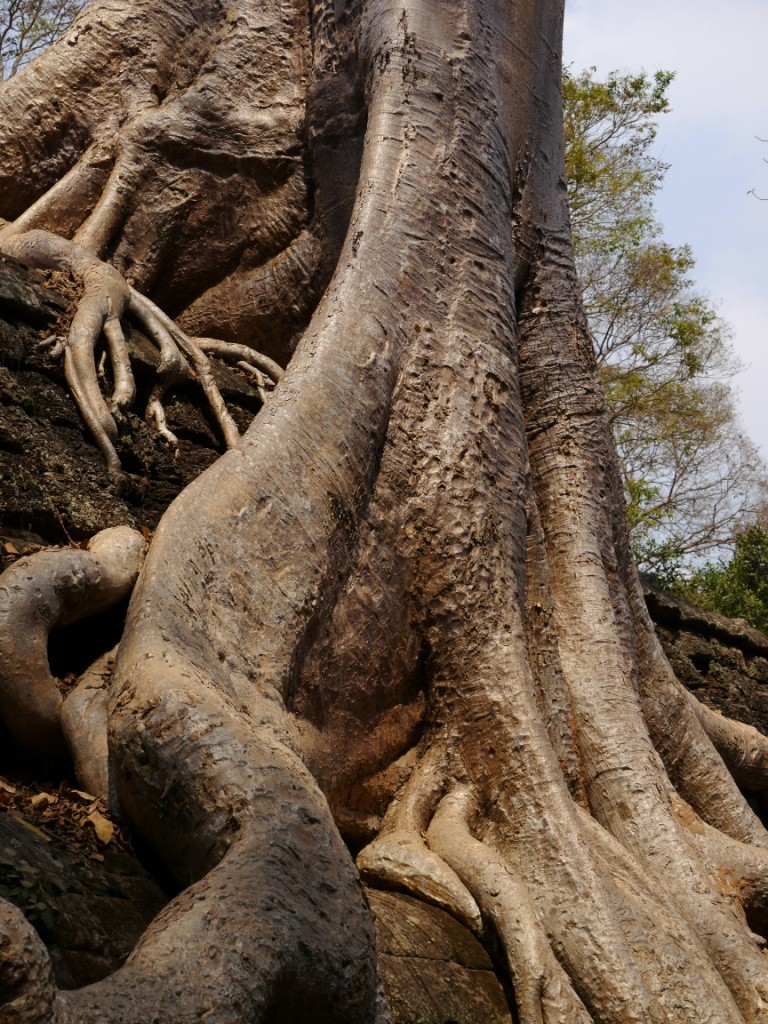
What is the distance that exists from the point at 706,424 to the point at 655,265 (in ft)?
8.24

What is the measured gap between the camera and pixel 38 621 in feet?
9.46

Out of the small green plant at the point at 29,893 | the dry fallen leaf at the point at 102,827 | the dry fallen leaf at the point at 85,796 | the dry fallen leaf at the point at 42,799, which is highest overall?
the dry fallen leaf at the point at 85,796

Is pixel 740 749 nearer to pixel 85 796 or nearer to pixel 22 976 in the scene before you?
pixel 85 796

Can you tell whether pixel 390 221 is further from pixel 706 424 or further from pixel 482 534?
pixel 706 424

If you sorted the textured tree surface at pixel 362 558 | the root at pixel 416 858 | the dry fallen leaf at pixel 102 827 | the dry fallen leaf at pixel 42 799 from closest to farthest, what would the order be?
the textured tree surface at pixel 362 558
the dry fallen leaf at pixel 102 827
the dry fallen leaf at pixel 42 799
the root at pixel 416 858

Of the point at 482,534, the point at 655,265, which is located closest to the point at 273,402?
the point at 482,534

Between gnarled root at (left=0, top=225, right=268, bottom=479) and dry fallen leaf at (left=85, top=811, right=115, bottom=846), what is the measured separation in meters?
1.52

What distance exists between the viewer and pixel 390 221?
410 centimetres

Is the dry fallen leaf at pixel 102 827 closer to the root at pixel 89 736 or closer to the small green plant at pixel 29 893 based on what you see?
the root at pixel 89 736

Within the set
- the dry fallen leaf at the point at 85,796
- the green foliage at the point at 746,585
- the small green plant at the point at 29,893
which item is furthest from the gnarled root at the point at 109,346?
the green foliage at the point at 746,585

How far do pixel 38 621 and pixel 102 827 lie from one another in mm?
549

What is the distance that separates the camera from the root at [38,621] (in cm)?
282

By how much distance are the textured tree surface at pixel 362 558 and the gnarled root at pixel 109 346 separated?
0.02 meters

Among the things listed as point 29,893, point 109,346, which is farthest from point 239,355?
point 29,893
